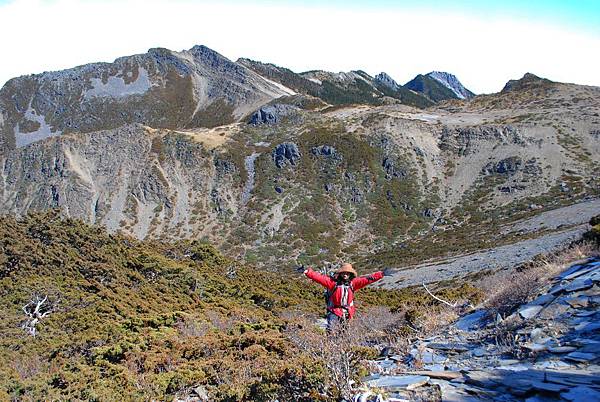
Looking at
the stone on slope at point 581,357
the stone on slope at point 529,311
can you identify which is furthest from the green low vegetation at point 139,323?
the stone on slope at point 581,357

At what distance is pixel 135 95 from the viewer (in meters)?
165

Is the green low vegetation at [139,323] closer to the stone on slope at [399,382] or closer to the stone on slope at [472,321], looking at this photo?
the stone on slope at [399,382]

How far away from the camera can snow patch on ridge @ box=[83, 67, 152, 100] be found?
Answer: 544ft

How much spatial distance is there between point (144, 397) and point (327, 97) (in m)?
171

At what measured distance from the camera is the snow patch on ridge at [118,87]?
6526 inches

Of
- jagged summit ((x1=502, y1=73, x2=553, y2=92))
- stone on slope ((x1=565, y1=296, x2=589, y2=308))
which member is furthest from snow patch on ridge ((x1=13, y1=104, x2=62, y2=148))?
stone on slope ((x1=565, y1=296, x2=589, y2=308))

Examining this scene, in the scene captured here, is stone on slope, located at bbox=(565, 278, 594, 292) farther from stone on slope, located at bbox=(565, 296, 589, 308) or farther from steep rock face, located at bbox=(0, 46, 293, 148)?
steep rock face, located at bbox=(0, 46, 293, 148)

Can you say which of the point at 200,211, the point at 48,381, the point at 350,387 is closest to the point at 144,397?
the point at 48,381

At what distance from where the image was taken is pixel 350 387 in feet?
15.4

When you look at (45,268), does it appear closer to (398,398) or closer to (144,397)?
(144,397)

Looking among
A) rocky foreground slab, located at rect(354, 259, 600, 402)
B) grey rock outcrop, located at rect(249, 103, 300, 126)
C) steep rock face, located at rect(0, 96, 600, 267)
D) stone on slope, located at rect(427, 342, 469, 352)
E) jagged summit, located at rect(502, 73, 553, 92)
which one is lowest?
stone on slope, located at rect(427, 342, 469, 352)

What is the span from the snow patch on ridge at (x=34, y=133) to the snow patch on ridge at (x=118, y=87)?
1758cm

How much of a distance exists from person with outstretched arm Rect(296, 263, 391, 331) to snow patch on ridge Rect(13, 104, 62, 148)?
511 feet

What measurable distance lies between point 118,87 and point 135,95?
10182 millimetres
